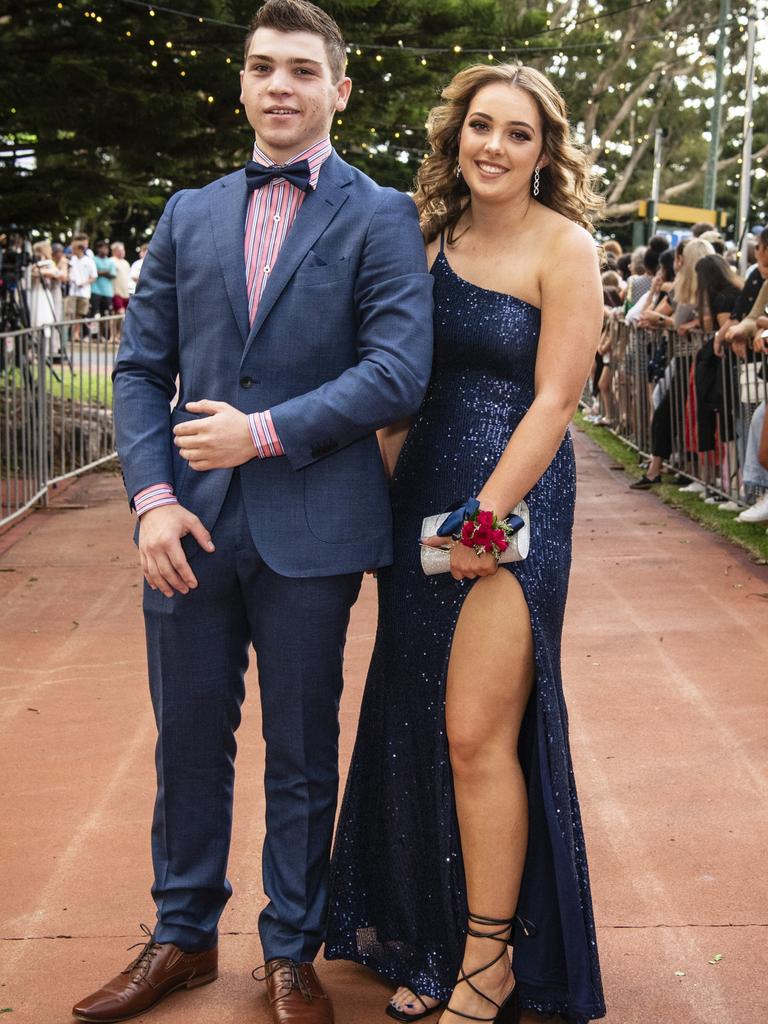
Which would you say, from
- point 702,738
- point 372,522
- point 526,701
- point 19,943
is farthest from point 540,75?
point 702,738

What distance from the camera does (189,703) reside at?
3119 millimetres

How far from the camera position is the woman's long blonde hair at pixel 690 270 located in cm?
1036

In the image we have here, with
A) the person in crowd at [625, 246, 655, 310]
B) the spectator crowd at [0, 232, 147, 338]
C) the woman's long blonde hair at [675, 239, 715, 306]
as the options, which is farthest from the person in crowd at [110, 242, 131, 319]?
the woman's long blonde hair at [675, 239, 715, 306]

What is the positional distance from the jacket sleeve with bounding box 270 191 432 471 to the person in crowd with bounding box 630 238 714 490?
7.63 m

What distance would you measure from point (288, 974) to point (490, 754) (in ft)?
2.30

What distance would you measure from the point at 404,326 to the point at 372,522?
46 centimetres

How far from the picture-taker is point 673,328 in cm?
1109

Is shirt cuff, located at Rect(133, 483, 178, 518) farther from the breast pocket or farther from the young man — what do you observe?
the breast pocket

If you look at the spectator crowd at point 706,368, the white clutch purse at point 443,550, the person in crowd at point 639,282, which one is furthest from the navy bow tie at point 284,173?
the person in crowd at point 639,282

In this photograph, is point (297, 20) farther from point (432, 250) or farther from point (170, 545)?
point (170, 545)

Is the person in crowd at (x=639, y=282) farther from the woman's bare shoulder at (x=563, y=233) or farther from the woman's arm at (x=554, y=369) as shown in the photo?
the woman's arm at (x=554, y=369)

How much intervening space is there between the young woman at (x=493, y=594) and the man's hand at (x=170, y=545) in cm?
48

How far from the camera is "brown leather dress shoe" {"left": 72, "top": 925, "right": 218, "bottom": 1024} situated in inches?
122

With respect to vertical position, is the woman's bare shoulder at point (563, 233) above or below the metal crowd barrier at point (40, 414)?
above
